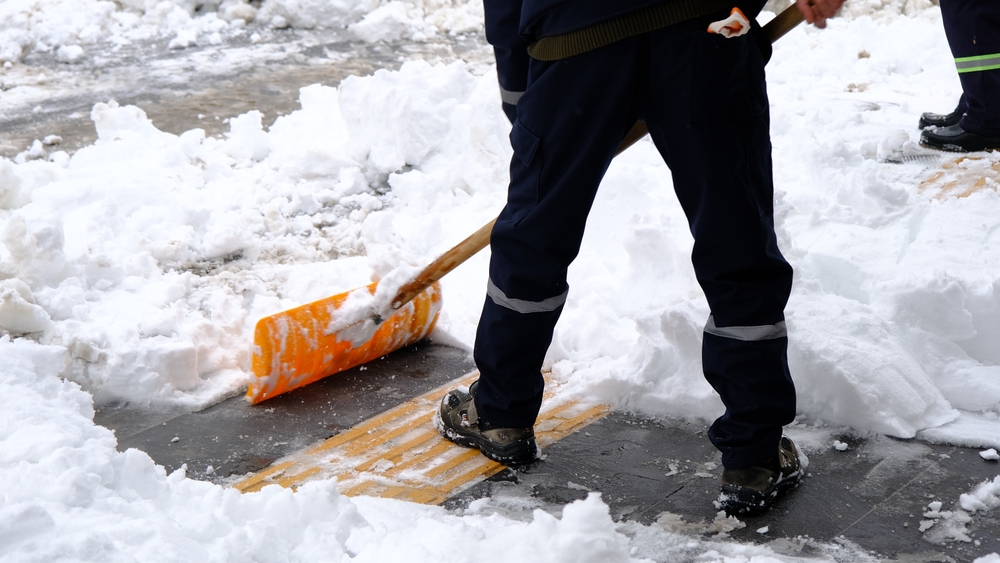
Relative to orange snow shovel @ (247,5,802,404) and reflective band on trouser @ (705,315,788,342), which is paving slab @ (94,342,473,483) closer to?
orange snow shovel @ (247,5,802,404)

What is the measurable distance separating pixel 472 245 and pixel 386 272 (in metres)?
0.54

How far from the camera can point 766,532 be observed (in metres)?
2.01

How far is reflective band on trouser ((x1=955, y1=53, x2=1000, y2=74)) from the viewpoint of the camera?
161 inches

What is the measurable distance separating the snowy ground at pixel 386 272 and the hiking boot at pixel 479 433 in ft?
1.25

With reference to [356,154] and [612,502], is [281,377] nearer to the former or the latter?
[612,502]

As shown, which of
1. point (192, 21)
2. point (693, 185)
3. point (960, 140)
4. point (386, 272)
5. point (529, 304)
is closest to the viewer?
point (693, 185)

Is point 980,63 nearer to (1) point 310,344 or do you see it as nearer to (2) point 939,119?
(2) point 939,119

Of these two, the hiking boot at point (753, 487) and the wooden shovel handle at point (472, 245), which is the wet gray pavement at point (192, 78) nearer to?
the wooden shovel handle at point (472, 245)

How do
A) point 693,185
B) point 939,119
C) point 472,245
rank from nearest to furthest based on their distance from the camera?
1. point 693,185
2. point 472,245
3. point 939,119

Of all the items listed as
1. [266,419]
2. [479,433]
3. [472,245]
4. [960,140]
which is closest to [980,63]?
[960,140]

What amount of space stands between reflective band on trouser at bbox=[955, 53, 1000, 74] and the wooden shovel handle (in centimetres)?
243

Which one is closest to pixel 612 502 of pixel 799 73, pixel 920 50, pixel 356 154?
pixel 356 154

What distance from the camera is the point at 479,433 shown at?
2398mm

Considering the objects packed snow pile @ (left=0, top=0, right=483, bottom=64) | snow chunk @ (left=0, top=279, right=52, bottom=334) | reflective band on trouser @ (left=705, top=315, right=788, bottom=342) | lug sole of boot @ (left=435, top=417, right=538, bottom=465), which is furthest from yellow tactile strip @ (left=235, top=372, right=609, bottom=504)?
packed snow pile @ (left=0, top=0, right=483, bottom=64)
